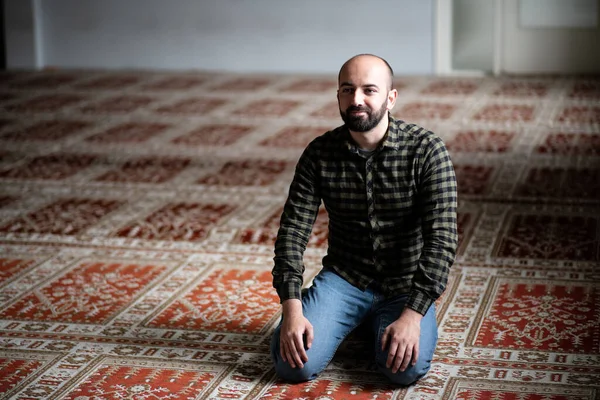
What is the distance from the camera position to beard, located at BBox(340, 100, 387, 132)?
9.91 feet

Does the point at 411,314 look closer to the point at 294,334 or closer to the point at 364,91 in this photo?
the point at 294,334

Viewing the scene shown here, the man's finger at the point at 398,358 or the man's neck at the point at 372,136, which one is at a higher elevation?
the man's neck at the point at 372,136

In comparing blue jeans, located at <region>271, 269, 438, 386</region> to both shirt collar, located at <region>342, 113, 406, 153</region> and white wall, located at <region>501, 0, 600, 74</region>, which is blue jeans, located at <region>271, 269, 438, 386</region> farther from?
white wall, located at <region>501, 0, 600, 74</region>

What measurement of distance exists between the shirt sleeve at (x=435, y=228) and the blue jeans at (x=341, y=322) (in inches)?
5.9

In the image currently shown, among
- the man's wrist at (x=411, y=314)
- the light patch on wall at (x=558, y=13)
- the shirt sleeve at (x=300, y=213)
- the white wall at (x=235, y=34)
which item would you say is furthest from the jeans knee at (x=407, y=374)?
the white wall at (x=235, y=34)

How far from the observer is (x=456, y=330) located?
3.58m

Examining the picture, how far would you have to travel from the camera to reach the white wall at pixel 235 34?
1052cm

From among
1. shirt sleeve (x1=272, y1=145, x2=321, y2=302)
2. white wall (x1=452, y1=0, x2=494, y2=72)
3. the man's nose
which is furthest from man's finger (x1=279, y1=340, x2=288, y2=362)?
white wall (x1=452, y1=0, x2=494, y2=72)

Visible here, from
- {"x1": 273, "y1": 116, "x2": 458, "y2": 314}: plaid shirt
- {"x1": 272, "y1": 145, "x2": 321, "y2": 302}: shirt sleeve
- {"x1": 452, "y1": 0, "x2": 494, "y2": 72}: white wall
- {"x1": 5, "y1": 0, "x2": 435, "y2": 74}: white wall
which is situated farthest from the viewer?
{"x1": 5, "y1": 0, "x2": 435, "y2": 74}: white wall

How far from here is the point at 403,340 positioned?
2.93m

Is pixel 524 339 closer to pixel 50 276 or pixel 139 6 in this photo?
pixel 50 276

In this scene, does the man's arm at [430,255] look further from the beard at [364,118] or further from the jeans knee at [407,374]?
the beard at [364,118]

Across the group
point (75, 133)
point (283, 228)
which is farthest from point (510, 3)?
point (283, 228)

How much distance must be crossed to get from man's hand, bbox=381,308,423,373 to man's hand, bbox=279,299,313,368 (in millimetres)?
241
